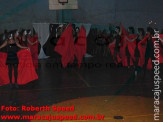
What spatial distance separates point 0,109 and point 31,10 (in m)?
14.1

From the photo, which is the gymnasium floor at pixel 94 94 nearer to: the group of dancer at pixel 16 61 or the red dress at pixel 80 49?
the group of dancer at pixel 16 61

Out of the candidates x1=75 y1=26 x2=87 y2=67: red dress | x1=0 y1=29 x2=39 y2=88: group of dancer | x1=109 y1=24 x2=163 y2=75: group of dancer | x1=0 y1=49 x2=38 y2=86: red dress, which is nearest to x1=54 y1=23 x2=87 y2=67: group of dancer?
x1=75 y1=26 x2=87 y2=67: red dress

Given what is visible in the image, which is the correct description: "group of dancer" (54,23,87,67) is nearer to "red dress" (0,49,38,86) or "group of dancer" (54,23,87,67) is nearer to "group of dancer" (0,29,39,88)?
"group of dancer" (0,29,39,88)

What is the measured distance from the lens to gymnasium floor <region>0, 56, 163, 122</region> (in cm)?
537

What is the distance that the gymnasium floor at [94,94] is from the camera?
5372 millimetres

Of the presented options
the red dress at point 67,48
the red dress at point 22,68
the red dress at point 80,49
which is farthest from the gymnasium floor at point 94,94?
the red dress at point 80,49

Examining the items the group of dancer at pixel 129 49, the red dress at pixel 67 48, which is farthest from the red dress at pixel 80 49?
the group of dancer at pixel 129 49

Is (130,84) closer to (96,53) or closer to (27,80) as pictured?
(27,80)

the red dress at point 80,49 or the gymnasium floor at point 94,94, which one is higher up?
the red dress at point 80,49

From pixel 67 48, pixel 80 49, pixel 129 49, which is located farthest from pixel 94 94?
pixel 80 49

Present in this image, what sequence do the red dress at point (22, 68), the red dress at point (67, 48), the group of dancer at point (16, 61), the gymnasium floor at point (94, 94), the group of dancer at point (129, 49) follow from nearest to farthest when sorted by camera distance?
the gymnasium floor at point (94, 94) → the group of dancer at point (16, 61) → the red dress at point (22, 68) → the group of dancer at point (129, 49) → the red dress at point (67, 48)

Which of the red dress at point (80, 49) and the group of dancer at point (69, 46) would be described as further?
the red dress at point (80, 49)

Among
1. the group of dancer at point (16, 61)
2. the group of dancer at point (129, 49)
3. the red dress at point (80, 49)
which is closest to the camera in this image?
the group of dancer at point (16, 61)

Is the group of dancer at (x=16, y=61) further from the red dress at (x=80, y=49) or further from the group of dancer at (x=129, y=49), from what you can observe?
the group of dancer at (x=129, y=49)
